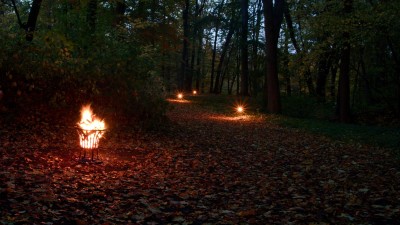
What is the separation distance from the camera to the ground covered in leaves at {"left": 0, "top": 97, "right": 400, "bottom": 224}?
5.11 m

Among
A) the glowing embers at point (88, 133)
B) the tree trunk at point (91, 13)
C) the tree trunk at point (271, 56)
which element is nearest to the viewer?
the glowing embers at point (88, 133)

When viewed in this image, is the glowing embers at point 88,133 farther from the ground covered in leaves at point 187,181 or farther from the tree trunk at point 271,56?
the tree trunk at point 271,56

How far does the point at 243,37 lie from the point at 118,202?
25.9 metres

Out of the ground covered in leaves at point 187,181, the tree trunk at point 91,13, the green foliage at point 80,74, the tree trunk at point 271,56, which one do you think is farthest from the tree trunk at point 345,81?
the tree trunk at point 91,13

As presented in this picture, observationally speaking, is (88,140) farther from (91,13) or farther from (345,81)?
(345,81)

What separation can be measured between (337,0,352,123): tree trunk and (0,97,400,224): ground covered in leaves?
729 centimetres

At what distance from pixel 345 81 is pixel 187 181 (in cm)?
1334

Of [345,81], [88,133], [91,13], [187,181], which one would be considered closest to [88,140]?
[88,133]

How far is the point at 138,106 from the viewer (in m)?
12.1

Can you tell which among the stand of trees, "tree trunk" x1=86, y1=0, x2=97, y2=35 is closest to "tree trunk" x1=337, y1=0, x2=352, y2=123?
the stand of trees

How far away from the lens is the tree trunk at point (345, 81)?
1639cm

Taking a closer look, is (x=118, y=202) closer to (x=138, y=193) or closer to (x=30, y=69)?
(x=138, y=193)

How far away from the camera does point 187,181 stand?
7.21 metres

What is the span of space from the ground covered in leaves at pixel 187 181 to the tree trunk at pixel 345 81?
729 cm
